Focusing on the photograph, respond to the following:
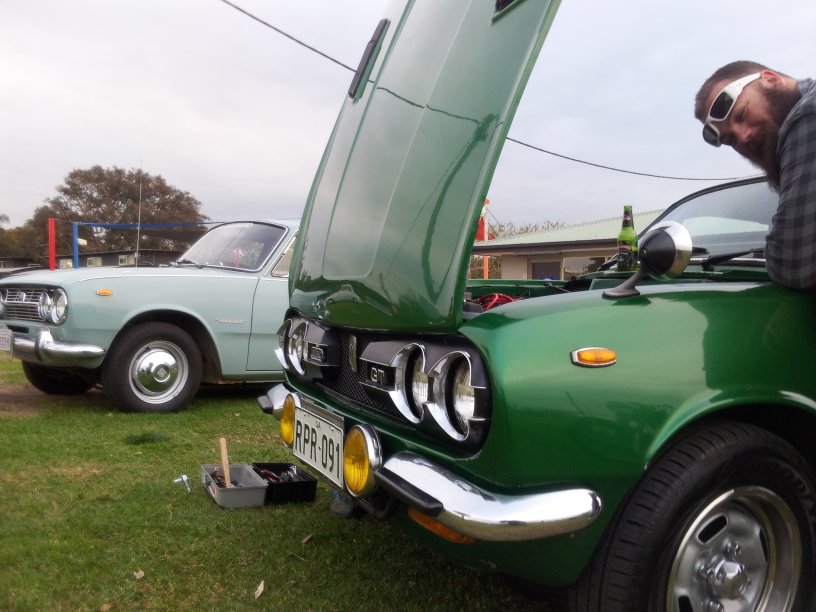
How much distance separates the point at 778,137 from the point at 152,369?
4545mm

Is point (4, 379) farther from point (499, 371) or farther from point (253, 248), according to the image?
point (499, 371)

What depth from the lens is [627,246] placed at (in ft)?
10.9

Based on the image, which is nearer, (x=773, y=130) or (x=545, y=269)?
(x=773, y=130)

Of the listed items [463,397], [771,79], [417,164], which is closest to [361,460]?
[463,397]

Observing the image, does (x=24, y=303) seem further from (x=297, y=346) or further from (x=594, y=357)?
(x=594, y=357)

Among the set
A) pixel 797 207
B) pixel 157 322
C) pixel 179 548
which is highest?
pixel 797 207

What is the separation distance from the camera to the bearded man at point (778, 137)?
1846mm

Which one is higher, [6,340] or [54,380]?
[6,340]

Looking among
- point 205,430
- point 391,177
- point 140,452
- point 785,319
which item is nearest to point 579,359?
point 785,319

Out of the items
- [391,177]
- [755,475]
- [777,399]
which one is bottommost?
[755,475]

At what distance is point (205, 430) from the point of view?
15.5 ft

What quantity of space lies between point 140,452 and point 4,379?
371 cm

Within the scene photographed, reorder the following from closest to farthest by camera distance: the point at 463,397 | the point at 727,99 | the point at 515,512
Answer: the point at 515,512, the point at 463,397, the point at 727,99

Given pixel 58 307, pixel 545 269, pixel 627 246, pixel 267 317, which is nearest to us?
pixel 627 246
